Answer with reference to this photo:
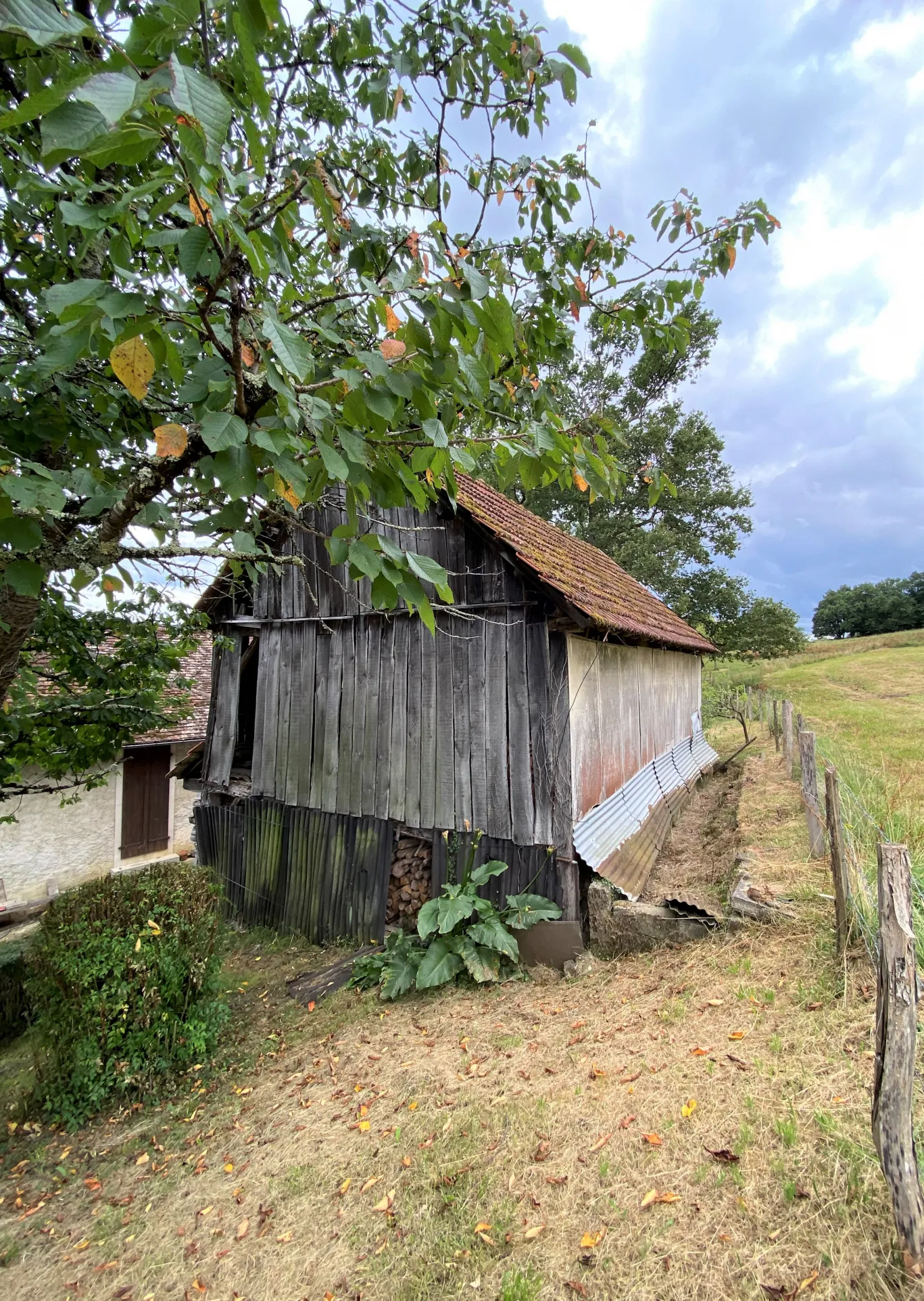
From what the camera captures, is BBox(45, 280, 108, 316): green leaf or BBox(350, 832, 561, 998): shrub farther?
BBox(350, 832, 561, 998): shrub

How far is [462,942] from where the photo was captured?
224 inches

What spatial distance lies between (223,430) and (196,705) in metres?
13.0

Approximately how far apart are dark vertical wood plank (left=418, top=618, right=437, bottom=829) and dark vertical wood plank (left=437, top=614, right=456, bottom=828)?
46mm

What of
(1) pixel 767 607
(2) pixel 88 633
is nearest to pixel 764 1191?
(2) pixel 88 633

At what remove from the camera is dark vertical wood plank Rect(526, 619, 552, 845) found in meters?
5.72

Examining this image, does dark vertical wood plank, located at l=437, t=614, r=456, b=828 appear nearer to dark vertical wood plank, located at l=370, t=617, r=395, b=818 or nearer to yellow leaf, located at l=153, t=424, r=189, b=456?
dark vertical wood plank, located at l=370, t=617, r=395, b=818

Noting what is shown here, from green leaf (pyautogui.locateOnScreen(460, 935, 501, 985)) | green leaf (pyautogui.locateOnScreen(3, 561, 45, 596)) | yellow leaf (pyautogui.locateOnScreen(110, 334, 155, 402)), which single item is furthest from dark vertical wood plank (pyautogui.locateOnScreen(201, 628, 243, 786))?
yellow leaf (pyautogui.locateOnScreen(110, 334, 155, 402))

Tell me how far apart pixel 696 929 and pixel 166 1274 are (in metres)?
4.30

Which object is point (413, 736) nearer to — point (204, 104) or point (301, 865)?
point (301, 865)

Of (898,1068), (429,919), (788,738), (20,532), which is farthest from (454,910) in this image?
(788,738)

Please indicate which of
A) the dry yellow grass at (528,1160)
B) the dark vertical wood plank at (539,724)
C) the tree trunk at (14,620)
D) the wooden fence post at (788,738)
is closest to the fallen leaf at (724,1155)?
the dry yellow grass at (528,1160)

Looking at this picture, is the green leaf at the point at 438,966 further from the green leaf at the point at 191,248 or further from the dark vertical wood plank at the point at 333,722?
the green leaf at the point at 191,248

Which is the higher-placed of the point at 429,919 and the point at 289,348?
the point at 289,348

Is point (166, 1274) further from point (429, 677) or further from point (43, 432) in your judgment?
point (429, 677)
